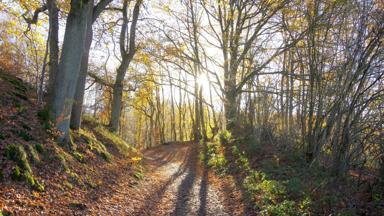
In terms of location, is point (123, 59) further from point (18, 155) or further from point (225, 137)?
point (18, 155)

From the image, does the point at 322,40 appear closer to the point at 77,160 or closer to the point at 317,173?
the point at 317,173

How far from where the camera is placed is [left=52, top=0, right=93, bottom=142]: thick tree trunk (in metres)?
8.09

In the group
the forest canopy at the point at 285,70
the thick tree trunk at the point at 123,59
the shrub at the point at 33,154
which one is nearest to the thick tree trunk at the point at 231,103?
the forest canopy at the point at 285,70

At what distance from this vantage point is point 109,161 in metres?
10.2

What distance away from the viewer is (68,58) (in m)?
8.12

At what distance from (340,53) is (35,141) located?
8949 millimetres

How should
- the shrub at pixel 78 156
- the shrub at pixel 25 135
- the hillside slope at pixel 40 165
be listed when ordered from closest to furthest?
the hillside slope at pixel 40 165, the shrub at pixel 25 135, the shrub at pixel 78 156

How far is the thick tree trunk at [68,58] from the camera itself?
809 centimetres

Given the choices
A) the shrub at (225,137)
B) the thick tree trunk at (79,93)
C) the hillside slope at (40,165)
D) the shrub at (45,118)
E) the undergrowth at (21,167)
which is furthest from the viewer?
the shrub at (225,137)

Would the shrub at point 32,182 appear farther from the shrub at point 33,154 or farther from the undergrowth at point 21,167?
the shrub at point 33,154

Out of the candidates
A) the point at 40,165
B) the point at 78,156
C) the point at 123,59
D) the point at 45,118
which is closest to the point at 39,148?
the point at 40,165

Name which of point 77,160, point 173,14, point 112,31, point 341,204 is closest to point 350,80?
point 341,204

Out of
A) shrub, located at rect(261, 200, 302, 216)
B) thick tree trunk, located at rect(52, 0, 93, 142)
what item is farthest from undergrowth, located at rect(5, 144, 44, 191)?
shrub, located at rect(261, 200, 302, 216)

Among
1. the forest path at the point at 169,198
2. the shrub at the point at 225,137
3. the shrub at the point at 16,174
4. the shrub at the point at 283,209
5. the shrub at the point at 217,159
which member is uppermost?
the shrub at the point at 225,137
